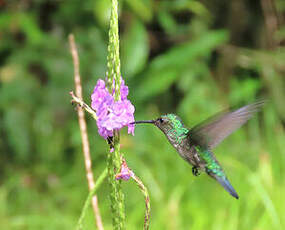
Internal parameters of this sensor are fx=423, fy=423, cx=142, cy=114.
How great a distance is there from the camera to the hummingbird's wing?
102 centimetres

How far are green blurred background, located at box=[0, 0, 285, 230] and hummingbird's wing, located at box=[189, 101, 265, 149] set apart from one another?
3.46ft

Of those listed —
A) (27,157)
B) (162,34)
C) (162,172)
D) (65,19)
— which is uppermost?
(162,34)

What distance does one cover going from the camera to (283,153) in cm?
299

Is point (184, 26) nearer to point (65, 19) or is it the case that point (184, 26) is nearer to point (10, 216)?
point (65, 19)

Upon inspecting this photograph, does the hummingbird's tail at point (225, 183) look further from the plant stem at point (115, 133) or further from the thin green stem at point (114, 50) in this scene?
the thin green stem at point (114, 50)

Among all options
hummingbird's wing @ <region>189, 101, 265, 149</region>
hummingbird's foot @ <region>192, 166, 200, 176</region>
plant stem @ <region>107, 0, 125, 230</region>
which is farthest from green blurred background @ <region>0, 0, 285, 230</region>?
plant stem @ <region>107, 0, 125, 230</region>

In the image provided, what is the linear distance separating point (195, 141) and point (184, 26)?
2236mm

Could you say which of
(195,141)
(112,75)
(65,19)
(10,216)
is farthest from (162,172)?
(112,75)

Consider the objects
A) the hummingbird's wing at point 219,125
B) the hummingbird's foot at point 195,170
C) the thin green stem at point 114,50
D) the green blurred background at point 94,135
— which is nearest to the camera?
the thin green stem at point 114,50

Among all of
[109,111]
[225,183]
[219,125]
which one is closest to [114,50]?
[109,111]

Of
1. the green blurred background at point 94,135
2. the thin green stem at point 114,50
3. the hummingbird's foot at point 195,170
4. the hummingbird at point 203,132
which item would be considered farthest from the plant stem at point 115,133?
the green blurred background at point 94,135

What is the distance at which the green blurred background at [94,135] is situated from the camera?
231 cm

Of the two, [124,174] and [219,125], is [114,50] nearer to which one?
[124,174]

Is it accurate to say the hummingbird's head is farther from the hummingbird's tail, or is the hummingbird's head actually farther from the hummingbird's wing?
the hummingbird's tail
